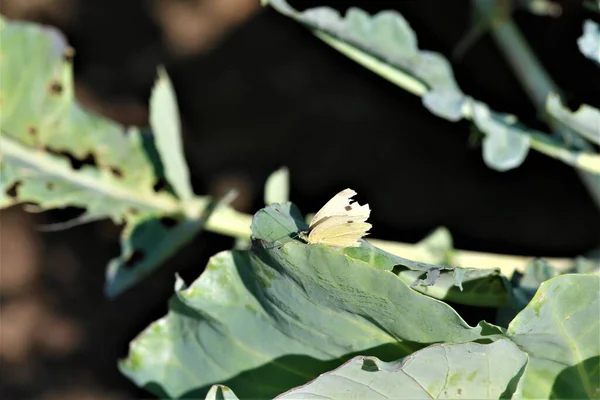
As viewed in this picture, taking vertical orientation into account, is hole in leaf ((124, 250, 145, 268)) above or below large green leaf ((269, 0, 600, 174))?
below

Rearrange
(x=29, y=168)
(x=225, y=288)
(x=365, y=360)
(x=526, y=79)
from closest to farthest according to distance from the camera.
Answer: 1. (x=365, y=360)
2. (x=225, y=288)
3. (x=29, y=168)
4. (x=526, y=79)

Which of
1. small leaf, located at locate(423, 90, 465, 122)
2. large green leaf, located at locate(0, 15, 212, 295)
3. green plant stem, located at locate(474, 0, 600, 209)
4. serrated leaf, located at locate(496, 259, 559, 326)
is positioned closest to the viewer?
serrated leaf, located at locate(496, 259, 559, 326)

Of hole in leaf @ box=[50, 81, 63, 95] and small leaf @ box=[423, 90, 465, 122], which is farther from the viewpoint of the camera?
hole in leaf @ box=[50, 81, 63, 95]

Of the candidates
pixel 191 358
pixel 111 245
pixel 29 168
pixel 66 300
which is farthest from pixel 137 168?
pixel 66 300

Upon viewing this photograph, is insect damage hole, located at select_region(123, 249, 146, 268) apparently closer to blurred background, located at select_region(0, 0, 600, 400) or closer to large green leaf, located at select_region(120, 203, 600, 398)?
large green leaf, located at select_region(120, 203, 600, 398)

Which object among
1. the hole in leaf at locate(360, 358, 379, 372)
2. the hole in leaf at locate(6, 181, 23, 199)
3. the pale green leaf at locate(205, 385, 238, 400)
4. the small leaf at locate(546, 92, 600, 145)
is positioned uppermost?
the small leaf at locate(546, 92, 600, 145)

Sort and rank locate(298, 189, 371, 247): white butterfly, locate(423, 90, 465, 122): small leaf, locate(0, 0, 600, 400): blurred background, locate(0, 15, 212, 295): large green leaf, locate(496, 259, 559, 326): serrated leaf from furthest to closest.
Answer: locate(0, 0, 600, 400): blurred background, locate(0, 15, 212, 295): large green leaf, locate(423, 90, 465, 122): small leaf, locate(496, 259, 559, 326): serrated leaf, locate(298, 189, 371, 247): white butterfly

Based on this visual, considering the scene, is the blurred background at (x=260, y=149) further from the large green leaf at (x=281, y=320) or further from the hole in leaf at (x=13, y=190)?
the large green leaf at (x=281, y=320)

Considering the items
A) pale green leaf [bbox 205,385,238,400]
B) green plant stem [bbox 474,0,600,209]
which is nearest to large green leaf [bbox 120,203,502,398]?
pale green leaf [bbox 205,385,238,400]

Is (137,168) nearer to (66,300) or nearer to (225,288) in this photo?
(225,288)
